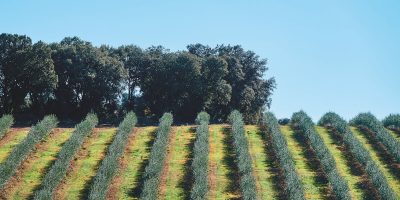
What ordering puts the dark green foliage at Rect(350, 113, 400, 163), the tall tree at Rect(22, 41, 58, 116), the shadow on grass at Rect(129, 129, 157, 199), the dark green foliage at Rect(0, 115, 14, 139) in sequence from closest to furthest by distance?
the shadow on grass at Rect(129, 129, 157, 199), the dark green foliage at Rect(350, 113, 400, 163), the dark green foliage at Rect(0, 115, 14, 139), the tall tree at Rect(22, 41, 58, 116)

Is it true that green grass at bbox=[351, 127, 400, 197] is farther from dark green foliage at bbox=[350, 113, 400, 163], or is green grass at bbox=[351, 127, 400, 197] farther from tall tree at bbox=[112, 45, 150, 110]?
tall tree at bbox=[112, 45, 150, 110]

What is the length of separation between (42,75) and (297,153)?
39.3m

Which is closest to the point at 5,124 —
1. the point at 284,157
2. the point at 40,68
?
the point at 284,157

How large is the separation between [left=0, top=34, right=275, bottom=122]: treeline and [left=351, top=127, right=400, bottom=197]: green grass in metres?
29.6

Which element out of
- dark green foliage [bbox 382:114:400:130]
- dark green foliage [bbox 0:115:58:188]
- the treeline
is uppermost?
the treeline

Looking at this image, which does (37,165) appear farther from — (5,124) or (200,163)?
(200,163)

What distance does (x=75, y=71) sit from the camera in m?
67.6

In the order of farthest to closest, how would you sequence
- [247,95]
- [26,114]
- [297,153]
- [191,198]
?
[247,95]
[26,114]
[297,153]
[191,198]

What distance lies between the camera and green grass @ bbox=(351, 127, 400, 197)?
30922 mm

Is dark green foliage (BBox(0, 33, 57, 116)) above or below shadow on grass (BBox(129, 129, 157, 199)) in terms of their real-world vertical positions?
above

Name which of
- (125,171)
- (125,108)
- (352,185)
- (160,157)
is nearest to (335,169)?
(352,185)

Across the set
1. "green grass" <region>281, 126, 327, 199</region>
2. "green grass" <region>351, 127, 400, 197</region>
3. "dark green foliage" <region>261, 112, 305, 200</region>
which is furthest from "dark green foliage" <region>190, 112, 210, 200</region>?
"green grass" <region>351, 127, 400, 197</region>

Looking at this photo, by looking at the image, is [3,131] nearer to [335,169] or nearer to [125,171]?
[125,171]

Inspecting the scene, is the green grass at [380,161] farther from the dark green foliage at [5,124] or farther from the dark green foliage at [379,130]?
the dark green foliage at [5,124]
